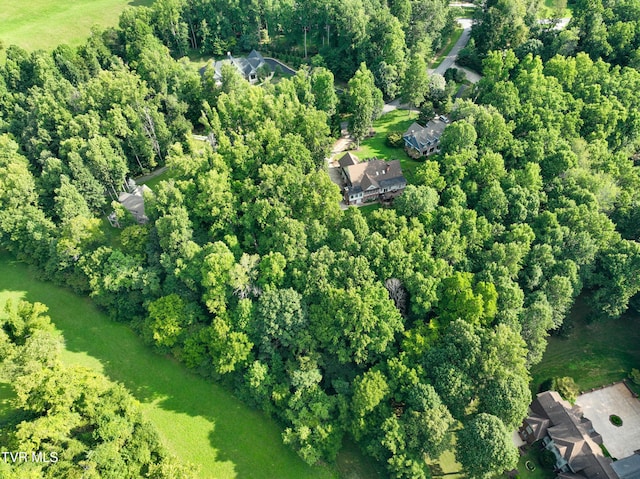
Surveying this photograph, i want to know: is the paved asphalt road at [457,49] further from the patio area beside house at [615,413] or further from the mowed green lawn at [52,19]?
the mowed green lawn at [52,19]

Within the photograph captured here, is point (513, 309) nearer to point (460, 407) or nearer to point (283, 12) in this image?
point (460, 407)

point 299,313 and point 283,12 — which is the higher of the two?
point 283,12

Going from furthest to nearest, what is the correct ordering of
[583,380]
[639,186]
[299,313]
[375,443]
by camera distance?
[639,186] → [583,380] → [299,313] → [375,443]

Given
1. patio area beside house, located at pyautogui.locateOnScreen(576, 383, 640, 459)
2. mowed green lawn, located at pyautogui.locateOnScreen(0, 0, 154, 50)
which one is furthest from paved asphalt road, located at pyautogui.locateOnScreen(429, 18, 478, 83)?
mowed green lawn, located at pyautogui.locateOnScreen(0, 0, 154, 50)

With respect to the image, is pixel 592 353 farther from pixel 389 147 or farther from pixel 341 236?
pixel 389 147

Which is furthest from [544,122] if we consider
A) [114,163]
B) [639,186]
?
[114,163]

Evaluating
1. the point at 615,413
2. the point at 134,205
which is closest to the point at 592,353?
the point at 615,413

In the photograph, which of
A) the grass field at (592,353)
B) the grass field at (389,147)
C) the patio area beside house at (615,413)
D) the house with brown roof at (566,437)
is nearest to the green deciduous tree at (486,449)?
the house with brown roof at (566,437)
